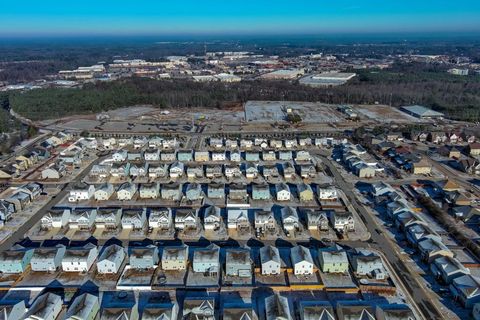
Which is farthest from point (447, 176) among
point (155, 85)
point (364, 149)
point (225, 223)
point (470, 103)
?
point (155, 85)

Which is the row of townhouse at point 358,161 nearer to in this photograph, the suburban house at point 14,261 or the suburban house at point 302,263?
the suburban house at point 302,263

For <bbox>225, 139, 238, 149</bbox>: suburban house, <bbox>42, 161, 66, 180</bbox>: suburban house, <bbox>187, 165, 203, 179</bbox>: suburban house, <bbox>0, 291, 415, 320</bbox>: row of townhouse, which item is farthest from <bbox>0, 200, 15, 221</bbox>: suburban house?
<bbox>225, 139, 238, 149</bbox>: suburban house

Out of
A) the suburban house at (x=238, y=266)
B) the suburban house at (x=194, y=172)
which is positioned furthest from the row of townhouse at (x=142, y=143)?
the suburban house at (x=238, y=266)

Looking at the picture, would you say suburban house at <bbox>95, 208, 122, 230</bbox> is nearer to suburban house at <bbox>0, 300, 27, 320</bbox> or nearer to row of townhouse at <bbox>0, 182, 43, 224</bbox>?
row of townhouse at <bbox>0, 182, 43, 224</bbox>

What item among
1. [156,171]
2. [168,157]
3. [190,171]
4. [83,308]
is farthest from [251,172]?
[83,308]

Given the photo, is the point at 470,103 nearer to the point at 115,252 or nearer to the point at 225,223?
the point at 225,223

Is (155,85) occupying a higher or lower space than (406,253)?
higher
